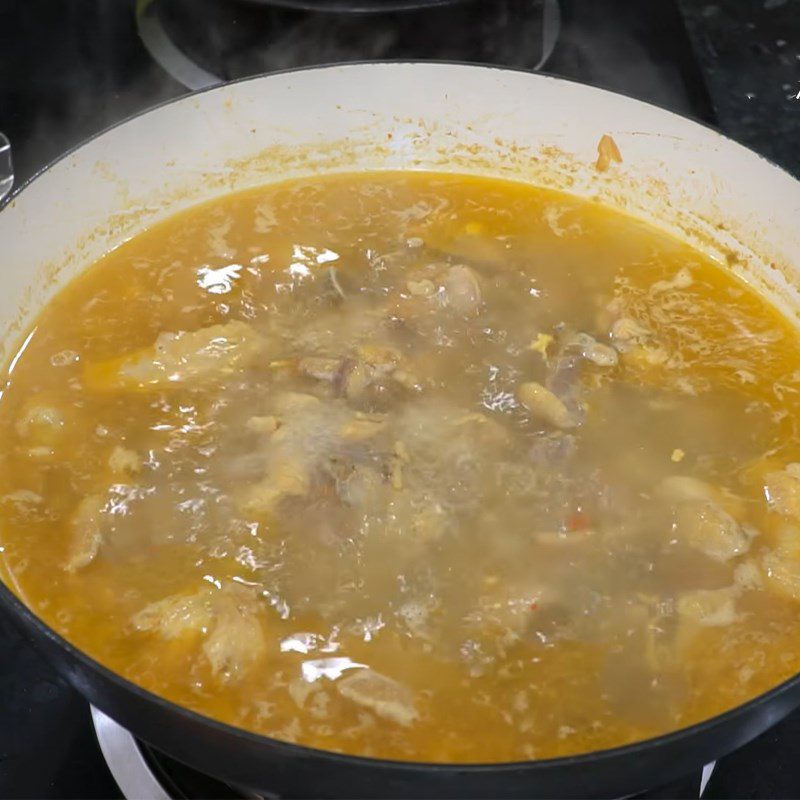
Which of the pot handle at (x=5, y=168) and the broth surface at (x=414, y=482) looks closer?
the broth surface at (x=414, y=482)

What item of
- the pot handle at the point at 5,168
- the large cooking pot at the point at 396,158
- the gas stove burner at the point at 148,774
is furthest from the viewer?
the pot handle at the point at 5,168

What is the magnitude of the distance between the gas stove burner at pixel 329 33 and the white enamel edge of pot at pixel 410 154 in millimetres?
232

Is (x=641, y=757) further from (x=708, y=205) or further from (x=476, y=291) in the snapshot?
(x=708, y=205)

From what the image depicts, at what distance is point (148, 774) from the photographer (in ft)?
5.52

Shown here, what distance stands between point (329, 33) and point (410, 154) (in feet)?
1.52

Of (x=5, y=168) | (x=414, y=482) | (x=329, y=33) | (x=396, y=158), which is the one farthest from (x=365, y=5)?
(x=414, y=482)

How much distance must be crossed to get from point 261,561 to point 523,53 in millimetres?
1882

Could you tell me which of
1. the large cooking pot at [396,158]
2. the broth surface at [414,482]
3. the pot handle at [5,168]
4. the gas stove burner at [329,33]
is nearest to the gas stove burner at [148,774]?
the broth surface at [414,482]

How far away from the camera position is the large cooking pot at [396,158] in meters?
2.13

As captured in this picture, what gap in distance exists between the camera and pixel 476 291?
7.00 feet

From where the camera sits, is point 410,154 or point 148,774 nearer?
point 148,774

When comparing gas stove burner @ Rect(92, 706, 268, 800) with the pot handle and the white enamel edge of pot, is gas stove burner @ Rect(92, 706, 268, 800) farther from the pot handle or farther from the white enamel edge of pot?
the pot handle

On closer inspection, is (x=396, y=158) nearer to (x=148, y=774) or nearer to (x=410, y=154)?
(x=410, y=154)

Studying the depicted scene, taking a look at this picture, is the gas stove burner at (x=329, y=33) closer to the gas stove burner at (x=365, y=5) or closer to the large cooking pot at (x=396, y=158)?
the gas stove burner at (x=365, y=5)
